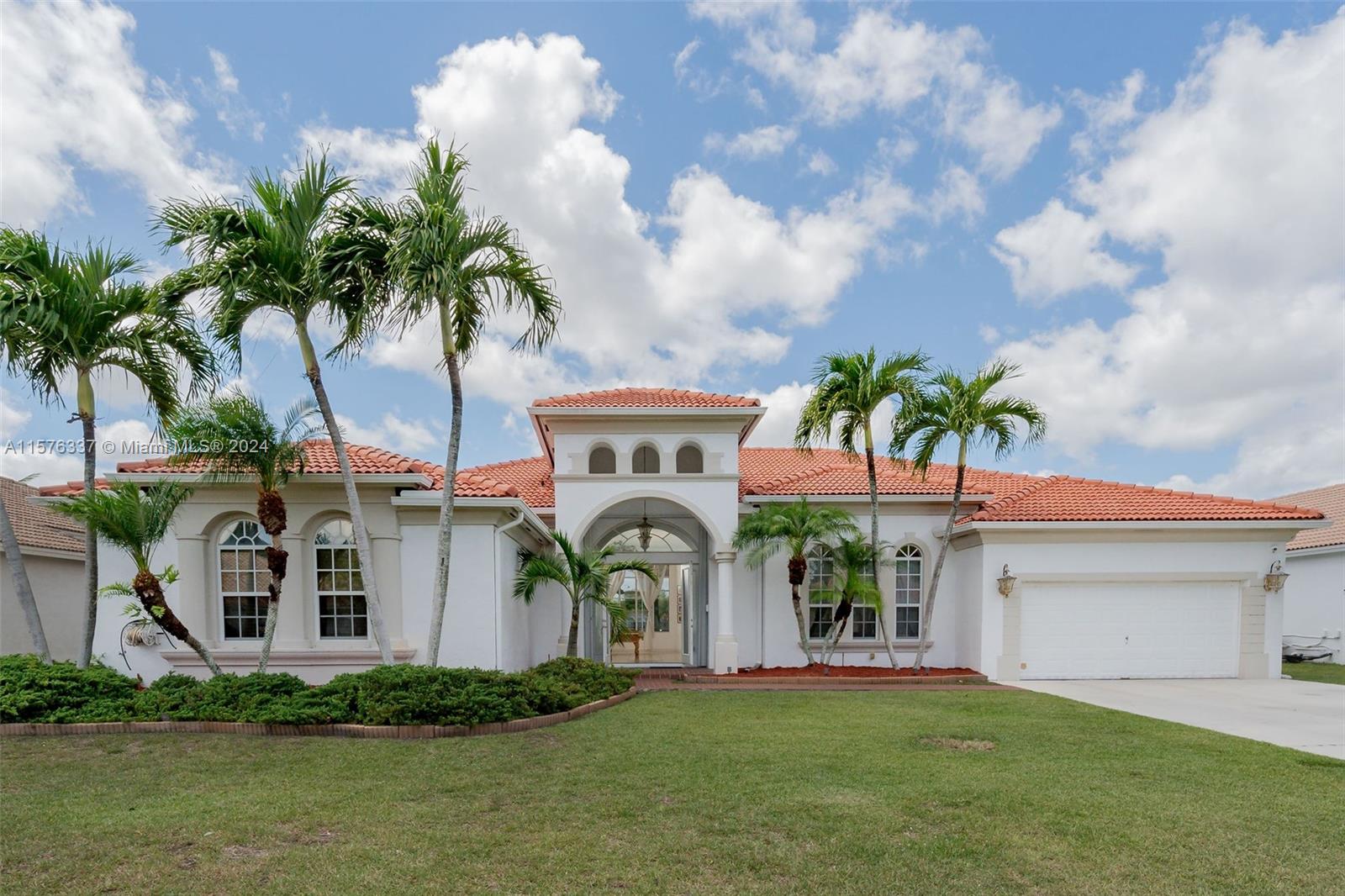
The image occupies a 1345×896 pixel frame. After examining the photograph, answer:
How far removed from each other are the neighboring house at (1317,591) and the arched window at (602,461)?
19.3 meters

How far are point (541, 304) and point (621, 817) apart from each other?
722 cm

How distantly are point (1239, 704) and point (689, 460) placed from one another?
1050 centimetres

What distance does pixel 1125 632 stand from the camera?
46.4 feet

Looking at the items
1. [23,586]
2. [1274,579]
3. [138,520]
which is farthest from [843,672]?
[23,586]

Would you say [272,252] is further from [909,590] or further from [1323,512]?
[1323,512]

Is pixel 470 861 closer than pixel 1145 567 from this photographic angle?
Yes

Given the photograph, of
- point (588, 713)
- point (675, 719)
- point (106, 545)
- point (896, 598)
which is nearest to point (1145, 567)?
point (896, 598)

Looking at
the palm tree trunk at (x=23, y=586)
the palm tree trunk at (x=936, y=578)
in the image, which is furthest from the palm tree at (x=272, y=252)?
the palm tree trunk at (x=936, y=578)

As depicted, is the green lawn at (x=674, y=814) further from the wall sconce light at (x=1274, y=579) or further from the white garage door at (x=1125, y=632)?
the wall sconce light at (x=1274, y=579)

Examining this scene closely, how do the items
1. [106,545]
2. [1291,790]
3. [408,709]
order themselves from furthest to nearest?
[106,545] → [408,709] → [1291,790]

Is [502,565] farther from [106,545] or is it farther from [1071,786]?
[1071,786]

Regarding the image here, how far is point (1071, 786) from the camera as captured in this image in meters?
6.28

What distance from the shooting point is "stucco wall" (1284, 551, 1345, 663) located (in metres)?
18.7

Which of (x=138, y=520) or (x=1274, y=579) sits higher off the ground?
(x=138, y=520)
